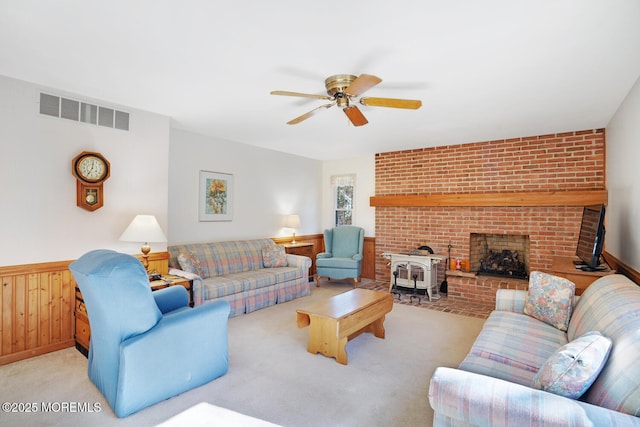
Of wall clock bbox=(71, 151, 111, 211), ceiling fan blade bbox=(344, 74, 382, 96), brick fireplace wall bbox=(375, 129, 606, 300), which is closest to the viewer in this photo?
ceiling fan blade bbox=(344, 74, 382, 96)

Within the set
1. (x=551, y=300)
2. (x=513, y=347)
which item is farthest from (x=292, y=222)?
(x=513, y=347)

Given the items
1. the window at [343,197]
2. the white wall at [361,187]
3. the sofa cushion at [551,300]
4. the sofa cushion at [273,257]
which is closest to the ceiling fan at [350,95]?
the sofa cushion at [551,300]

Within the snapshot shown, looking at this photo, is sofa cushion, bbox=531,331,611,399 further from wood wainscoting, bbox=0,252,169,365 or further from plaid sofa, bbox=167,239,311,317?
wood wainscoting, bbox=0,252,169,365

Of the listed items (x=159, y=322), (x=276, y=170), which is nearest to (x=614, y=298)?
(x=159, y=322)

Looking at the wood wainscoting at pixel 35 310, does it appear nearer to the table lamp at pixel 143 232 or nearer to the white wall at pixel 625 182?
the table lamp at pixel 143 232

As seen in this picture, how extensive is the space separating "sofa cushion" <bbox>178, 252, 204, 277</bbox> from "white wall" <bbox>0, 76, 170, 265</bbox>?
318 mm

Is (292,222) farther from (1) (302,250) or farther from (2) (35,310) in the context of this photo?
(2) (35,310)

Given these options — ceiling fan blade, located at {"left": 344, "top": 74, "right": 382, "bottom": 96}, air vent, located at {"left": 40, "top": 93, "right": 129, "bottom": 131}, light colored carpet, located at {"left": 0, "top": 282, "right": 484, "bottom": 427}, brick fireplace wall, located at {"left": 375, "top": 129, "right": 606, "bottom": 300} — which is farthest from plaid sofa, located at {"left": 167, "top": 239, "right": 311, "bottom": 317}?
ceiling fan blade, located at {"left": 344, "top": 74, "right": 382, "bottom": 96}

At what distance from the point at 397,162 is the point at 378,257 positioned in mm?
1797

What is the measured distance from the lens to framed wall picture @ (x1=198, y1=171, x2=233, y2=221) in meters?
4.86

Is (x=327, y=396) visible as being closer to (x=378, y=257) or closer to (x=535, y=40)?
(x=535, y=40)

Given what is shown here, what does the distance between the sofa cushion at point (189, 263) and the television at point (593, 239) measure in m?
4.12

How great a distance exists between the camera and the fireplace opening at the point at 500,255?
16.7 feet

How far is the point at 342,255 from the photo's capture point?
6.21m
